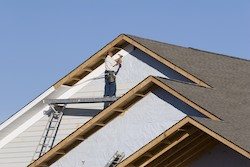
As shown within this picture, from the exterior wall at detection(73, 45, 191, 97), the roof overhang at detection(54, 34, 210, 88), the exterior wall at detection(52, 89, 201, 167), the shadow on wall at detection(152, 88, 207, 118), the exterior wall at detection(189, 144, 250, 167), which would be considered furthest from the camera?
the exterior wall at detection(73, 45, 191, 97)

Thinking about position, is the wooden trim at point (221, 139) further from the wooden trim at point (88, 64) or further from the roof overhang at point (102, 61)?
the wooden trim at point (88, 64)

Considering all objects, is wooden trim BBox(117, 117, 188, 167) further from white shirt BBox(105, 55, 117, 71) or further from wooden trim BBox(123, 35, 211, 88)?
white shirt BBox(105, 55, 117, 71)

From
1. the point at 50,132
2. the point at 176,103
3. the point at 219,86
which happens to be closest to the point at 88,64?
the point at 50,132

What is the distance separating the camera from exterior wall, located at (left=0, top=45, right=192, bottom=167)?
91.8ft

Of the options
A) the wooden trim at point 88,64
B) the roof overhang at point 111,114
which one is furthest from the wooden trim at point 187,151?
the wooden trim at point 88,64

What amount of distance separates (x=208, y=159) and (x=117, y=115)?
12.6 ft

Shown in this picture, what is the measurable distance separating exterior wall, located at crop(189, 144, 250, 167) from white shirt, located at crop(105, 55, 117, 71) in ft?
15.7

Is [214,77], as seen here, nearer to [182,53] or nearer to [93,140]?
[182,53]

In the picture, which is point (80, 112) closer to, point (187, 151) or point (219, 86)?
point (219, 86)

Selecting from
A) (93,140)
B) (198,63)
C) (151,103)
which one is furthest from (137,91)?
(198,63)

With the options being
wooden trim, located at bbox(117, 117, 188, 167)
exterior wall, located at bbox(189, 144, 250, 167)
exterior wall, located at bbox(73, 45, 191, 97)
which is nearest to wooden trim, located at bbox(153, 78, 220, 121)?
wooden trim, located at bbox(117, 117, 188, 167)

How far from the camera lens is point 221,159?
2478 centimetres

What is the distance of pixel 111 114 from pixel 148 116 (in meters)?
1.38


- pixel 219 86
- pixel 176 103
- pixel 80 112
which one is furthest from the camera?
pixel 80 112
